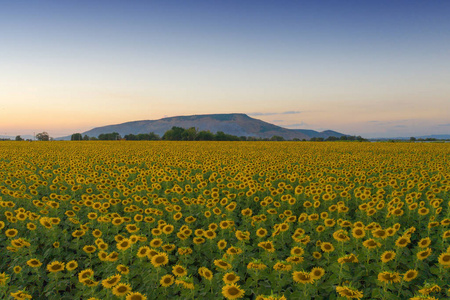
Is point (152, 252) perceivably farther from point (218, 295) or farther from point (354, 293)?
point (354, 293)

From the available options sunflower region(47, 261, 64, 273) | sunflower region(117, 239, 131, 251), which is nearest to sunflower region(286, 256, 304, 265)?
sunflower region(117, 239, 131, 251)

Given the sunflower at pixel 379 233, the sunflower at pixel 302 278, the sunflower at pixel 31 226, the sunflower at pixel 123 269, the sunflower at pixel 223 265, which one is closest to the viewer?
the sunflower at pixel 302 278

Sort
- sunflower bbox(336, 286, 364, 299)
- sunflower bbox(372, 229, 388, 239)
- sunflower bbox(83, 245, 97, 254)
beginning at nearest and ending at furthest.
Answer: sunflower bbox(336, 286, 364, 299), sunflower bbox(372, 229, 388, 239), sunflower bbox(83, 245, 97, 254)

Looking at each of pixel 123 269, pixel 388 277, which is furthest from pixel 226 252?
pixel 388 277

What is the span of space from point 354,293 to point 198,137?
104 metres

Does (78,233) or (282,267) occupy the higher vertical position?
(282,267)

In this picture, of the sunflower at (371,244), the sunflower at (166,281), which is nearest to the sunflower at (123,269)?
the sunflower at (166,281)

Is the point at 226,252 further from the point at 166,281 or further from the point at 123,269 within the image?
the point at 123,269

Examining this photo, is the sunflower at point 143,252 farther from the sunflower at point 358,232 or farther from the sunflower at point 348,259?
the sunflower at point 358,232

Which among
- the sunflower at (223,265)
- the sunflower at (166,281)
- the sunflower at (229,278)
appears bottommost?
the sunflower at (166,281)

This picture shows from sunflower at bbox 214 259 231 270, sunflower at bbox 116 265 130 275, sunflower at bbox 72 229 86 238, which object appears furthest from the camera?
sunflower at bbox 72 229 86 238

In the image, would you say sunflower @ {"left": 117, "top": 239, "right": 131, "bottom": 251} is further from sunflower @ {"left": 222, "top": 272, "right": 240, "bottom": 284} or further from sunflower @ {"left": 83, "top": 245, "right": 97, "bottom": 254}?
sunflower @ {"left": 222, "top": 272, "right": 240, "bottom": 284}

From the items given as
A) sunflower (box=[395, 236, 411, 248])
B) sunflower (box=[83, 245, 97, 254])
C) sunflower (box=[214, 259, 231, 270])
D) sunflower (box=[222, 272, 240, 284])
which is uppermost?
sunflower (box=[395, 236, 411, 248])

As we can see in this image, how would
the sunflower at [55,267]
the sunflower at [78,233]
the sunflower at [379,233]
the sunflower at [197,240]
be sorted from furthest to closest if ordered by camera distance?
the sunflower at [78,233] → the sunflower at [197,240] → the sunflower at [379,233] → the sunflower at [55,267]
